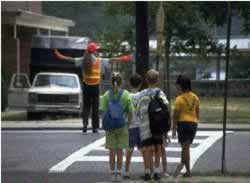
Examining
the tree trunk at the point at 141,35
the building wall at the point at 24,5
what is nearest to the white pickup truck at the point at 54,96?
the tree trunk at the point at 141,35

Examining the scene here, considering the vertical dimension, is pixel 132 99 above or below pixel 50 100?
above

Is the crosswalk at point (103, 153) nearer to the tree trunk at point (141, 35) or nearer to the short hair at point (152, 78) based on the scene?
the short hair at point (152, 78)

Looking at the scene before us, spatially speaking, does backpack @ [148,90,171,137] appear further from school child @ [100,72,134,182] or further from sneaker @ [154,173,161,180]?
sneaker @ [154,173,161,180]

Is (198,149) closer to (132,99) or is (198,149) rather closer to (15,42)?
(132,99)

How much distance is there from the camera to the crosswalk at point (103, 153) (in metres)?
Result: 12.7

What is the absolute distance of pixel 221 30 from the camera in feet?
149

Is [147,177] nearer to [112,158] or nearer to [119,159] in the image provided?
[119,159]

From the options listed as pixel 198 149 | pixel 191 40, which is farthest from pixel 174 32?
pixel 198 149

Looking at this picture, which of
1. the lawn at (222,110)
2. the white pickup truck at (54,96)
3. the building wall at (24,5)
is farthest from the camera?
the building wall at (24,5)

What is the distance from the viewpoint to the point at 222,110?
25.2 meters

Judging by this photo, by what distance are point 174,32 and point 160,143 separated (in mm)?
29983

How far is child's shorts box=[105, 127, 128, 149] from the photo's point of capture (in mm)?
10562

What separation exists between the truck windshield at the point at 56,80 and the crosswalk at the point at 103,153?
10.1 m

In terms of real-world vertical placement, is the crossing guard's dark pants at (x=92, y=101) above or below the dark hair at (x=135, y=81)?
below
